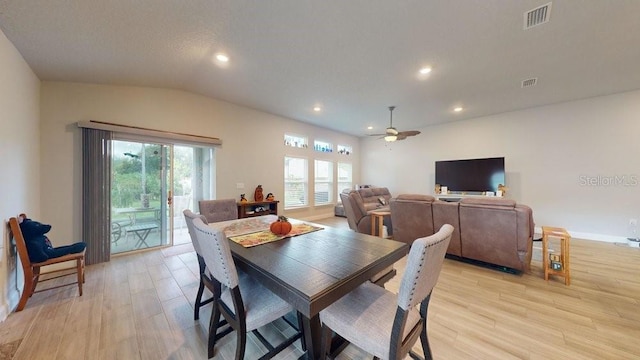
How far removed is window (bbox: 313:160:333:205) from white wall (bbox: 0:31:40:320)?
545 cm

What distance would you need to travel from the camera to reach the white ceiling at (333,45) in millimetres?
2082

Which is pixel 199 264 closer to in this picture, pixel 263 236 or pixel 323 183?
pixel 263 236

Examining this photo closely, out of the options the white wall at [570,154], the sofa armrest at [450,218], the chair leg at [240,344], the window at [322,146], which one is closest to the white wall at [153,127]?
the window at [322,146]

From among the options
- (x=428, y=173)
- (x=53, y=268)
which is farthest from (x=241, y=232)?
(x=428, y=173)

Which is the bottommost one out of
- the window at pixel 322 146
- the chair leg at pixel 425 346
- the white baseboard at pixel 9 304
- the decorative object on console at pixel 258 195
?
the white baseboard at pixel 9 304

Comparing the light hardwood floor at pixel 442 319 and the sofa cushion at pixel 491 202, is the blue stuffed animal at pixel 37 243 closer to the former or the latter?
the light hardwood floor at pixel 442 319

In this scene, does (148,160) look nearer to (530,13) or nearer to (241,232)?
(241,232)

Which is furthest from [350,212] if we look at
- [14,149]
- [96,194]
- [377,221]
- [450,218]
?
[14,149]

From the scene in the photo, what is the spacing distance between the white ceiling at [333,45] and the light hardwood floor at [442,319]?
9.00 ft

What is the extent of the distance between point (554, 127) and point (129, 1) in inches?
303

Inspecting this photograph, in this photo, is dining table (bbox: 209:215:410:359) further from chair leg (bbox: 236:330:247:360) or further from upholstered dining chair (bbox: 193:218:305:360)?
chair leg (bbox: 236:330:247:360)

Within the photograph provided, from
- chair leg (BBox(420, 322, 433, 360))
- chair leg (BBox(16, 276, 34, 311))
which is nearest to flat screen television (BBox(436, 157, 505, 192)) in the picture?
chair leg (BBox(420, 322, 433, 360))

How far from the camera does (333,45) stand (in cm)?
272

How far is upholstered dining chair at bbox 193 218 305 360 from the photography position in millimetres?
1257
